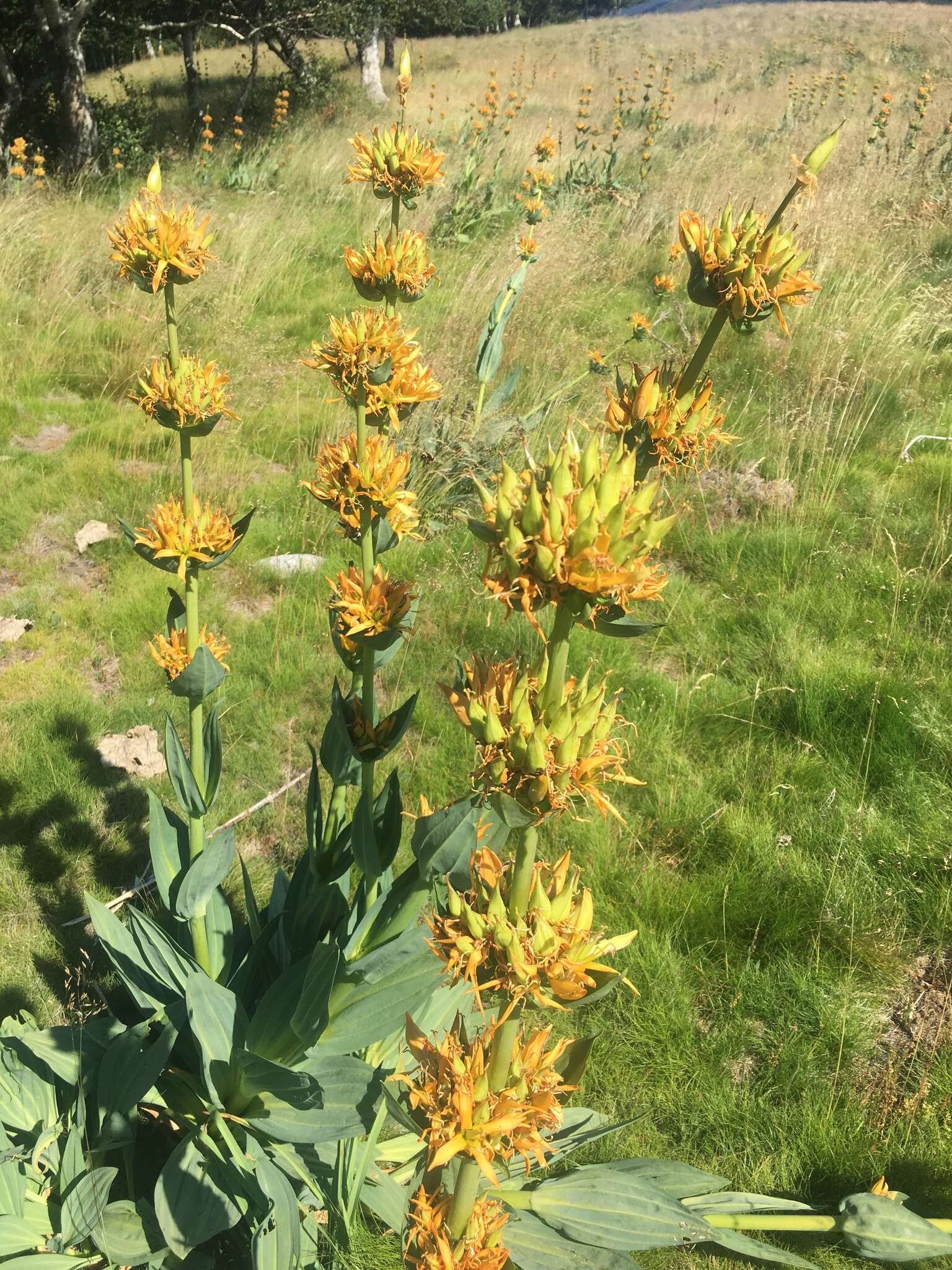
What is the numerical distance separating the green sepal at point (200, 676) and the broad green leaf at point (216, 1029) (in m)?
0.58

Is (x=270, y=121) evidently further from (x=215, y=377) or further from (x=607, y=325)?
(x=215, y=377)

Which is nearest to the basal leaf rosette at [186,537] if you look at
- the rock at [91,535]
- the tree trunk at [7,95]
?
the rock at [91,535]

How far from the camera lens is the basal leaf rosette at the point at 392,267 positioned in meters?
1.85

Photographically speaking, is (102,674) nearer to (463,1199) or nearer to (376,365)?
(376,365)

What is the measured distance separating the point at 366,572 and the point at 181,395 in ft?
1.90

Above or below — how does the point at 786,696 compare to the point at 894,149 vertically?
below

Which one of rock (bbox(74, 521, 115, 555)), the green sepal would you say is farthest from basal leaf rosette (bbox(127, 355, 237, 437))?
rock (bbox(74, 521, 115, 555))

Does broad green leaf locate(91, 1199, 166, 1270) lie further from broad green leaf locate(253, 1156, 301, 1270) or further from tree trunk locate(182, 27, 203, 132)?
tree trunk locate(182, 27, 203, 132)

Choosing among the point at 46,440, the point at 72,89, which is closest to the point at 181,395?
the point at 46,440

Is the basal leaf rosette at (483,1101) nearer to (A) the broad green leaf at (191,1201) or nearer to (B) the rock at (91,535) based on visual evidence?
(A) the broad green leaf at (191,1201)

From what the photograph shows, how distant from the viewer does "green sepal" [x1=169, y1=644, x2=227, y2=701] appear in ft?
6.08

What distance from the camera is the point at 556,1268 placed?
5.16 feet

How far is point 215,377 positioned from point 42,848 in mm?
1956

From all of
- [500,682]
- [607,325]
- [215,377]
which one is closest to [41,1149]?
[500,682]
